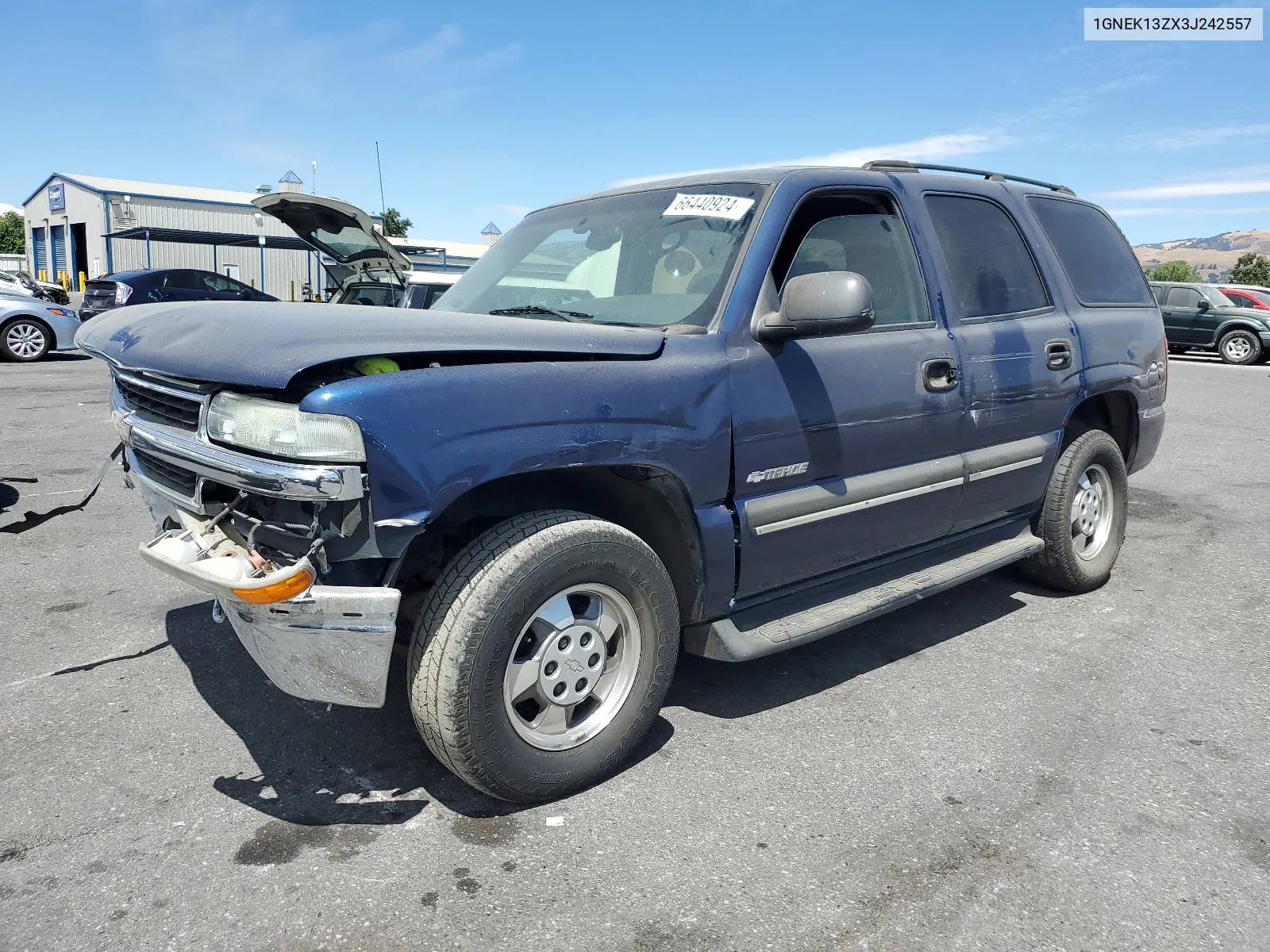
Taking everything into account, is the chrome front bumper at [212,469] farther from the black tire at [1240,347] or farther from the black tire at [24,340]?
the black tire at [1240,347]

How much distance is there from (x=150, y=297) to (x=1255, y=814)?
59.3ft

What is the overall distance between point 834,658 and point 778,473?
115cm

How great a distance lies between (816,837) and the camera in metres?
2.59

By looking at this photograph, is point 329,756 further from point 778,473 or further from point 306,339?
point 778,473

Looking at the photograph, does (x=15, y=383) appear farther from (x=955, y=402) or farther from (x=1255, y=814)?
(x=1255, y=814)

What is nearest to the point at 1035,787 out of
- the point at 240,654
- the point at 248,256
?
the point at 240,654

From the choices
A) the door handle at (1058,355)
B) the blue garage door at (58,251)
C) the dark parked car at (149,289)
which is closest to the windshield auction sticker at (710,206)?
the door handle at (1058,355)

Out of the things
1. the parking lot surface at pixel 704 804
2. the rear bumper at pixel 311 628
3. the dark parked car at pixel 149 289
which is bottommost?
the parking lot surface at pixel 704 804

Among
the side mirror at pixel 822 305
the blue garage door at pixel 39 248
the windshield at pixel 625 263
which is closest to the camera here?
the side mirror at pixel 822 305

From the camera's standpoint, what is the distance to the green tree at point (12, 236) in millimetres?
63250

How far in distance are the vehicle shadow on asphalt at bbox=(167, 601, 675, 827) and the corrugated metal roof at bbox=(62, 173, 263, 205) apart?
4289 cm

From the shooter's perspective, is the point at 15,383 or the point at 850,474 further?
the point at 15,383

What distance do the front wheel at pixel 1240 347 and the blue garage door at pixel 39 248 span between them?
52.3 meters

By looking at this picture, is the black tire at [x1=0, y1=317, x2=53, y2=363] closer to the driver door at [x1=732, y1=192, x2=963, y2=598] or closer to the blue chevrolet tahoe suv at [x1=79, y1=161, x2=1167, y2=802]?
the blue chevrolet tahoe suv at [x1=79, y1=161, x2=1167, y2=802]
